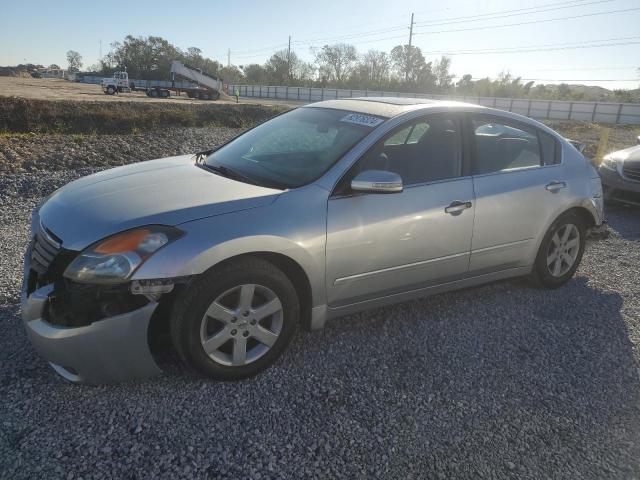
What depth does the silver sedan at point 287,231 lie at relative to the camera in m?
2.49

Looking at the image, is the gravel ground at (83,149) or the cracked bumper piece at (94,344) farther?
the gravel ground at (83,149)

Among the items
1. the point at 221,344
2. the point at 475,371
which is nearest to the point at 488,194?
the point at 475,371

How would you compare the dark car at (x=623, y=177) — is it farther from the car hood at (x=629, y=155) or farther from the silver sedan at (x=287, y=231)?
the silver sedan at (x=287, y=231)

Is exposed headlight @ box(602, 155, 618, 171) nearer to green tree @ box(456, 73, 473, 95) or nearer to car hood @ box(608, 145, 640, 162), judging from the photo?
car hood @ box(608, 145, 640, 162)

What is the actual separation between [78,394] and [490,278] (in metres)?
3.03

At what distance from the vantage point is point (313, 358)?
10.4 ft

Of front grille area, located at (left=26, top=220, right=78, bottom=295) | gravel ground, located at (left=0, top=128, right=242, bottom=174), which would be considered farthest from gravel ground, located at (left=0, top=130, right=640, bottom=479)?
gravel ground, located at (left=0, top=128, right=242, bottom=174)

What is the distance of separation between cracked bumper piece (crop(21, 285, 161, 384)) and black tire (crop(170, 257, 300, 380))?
172mm

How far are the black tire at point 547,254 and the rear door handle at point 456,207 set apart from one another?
1.11m

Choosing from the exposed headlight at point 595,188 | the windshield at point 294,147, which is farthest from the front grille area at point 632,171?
the windshield at point 294,147

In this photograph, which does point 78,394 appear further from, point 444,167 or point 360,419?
point 444,167

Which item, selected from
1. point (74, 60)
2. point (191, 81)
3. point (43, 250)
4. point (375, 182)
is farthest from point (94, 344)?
point (74, 60)

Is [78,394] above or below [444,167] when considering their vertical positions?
below

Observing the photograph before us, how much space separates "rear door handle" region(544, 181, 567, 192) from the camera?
160 inches
